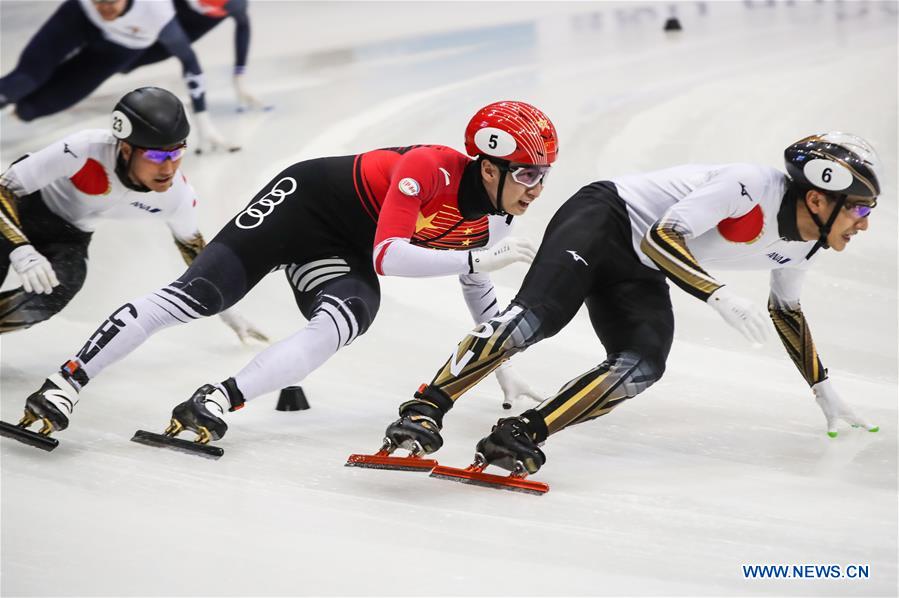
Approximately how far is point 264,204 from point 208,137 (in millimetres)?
3849

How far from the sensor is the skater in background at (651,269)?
3482mm

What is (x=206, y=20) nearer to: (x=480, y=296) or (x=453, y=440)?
(x=480, y=296)

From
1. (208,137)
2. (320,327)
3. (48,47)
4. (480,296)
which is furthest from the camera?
(208,137)

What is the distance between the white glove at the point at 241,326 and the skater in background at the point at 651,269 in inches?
61.7

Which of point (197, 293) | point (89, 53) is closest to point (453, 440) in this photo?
point (197, 293)

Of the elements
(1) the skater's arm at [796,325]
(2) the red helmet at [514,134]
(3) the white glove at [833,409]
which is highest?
(2) the red helmet at [514,134]

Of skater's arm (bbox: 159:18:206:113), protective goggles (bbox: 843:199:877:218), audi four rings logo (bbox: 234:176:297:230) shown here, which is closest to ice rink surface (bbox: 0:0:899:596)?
skater's arm (bbox: 159:18:206:113)

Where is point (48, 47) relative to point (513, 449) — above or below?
above

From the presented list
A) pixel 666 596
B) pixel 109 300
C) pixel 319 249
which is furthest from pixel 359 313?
pixel 109 300

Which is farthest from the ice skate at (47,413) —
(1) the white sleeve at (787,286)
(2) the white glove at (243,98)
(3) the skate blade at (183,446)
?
(2) the white glove at (243,98)

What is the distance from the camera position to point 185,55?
759cm

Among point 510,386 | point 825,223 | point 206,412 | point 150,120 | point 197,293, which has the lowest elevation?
point 510,386

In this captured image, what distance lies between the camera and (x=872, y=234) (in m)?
6.33

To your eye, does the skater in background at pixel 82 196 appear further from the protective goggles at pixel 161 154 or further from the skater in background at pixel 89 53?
the skater in background at pixel 89 53
